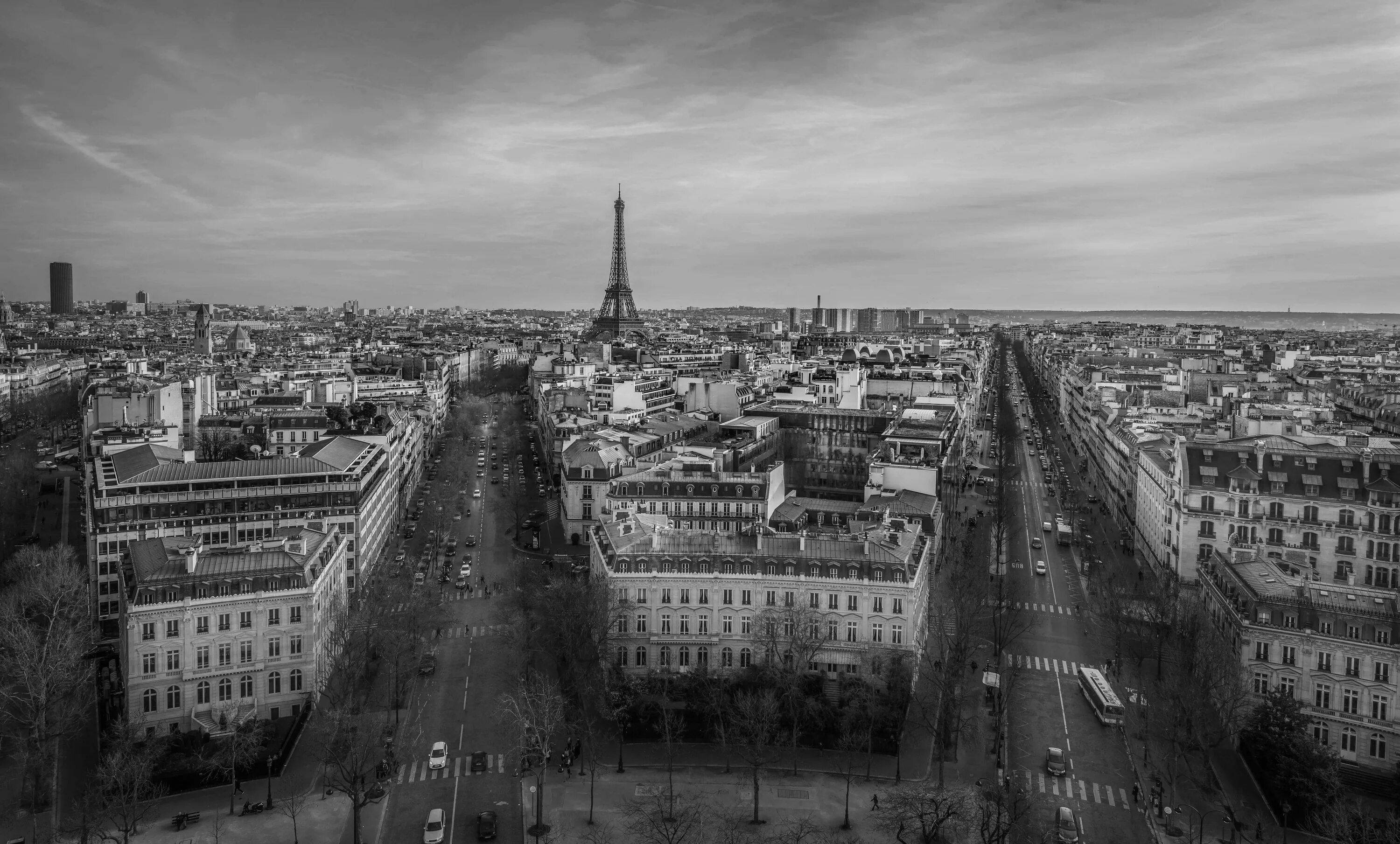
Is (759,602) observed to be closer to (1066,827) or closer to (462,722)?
(462,722)

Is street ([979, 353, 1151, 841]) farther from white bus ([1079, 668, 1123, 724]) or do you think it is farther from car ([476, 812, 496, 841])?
car ([476, 812, 496, 841])

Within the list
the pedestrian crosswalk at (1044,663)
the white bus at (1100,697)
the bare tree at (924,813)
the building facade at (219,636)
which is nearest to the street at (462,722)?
the building facade at (219,636)

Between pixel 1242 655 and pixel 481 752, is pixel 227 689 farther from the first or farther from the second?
pixel 1242 655

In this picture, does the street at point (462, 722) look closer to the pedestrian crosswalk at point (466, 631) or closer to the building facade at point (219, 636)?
the pedestrian crosswalk at point (466, 631)

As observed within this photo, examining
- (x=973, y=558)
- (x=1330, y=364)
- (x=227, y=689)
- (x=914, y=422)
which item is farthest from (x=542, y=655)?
(x=1330, y=364)

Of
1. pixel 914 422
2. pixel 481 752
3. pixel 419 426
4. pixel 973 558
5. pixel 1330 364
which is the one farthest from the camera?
pixel 1330 364
